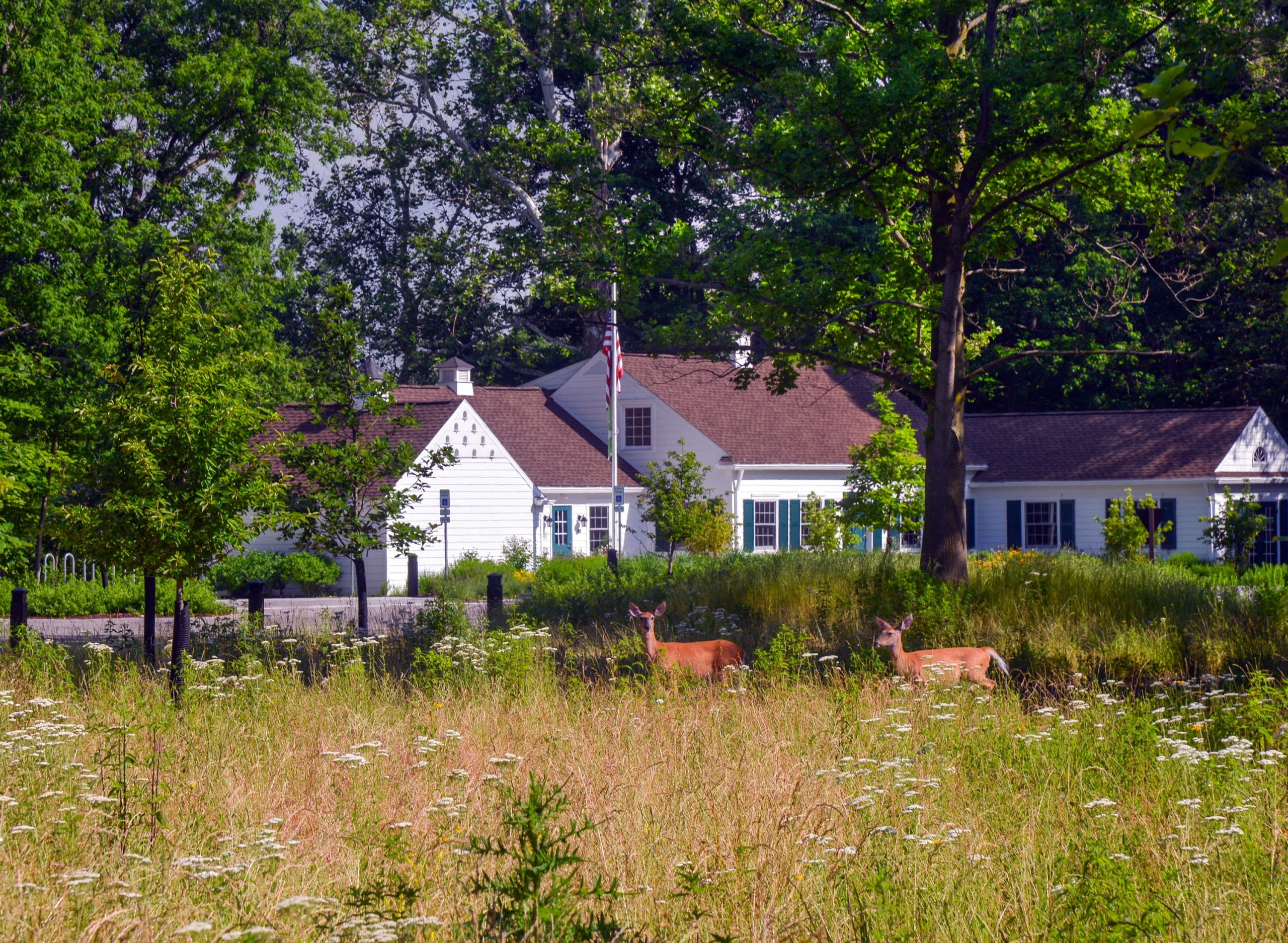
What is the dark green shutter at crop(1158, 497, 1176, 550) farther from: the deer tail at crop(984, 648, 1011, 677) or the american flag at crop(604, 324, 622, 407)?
the deer tail at crop(984, 648, 1011, 677)

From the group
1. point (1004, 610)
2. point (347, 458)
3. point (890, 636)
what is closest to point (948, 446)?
point (1004, 610)

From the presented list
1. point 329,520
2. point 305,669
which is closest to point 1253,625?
point 305,669

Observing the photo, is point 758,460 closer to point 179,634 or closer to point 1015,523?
point 1015,523

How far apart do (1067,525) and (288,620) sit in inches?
1088

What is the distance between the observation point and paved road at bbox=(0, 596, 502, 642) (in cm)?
1767

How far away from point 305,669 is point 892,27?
10610 millimetres

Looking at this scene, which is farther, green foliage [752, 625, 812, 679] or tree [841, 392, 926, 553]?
tree [841, 392, 926, 553]

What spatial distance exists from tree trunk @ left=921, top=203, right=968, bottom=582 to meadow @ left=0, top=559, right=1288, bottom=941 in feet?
15.2

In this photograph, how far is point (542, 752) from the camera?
8.05 metres

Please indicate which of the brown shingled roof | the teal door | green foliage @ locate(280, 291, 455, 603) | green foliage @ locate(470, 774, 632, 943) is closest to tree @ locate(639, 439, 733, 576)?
the teal door

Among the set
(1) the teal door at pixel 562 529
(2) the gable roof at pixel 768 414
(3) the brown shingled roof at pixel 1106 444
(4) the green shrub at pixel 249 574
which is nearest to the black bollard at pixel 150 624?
(4) the green shrub at pixel 249 574

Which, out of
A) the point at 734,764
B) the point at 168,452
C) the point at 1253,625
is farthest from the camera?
the point at 1253,625

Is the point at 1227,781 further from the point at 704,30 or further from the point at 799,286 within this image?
the point at 704,30

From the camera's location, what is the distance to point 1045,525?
134ft
